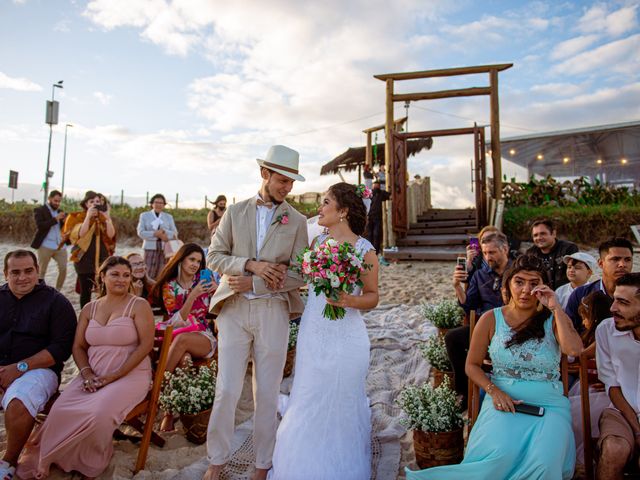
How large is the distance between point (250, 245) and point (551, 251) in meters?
3.57

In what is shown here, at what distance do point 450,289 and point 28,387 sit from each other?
25.2 feet

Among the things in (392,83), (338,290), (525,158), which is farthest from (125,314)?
(525,158)

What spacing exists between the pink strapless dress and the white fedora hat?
1.94 metres

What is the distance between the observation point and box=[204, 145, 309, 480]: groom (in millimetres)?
2977

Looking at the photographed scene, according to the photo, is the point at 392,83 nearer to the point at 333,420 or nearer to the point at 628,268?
the point at 628,268

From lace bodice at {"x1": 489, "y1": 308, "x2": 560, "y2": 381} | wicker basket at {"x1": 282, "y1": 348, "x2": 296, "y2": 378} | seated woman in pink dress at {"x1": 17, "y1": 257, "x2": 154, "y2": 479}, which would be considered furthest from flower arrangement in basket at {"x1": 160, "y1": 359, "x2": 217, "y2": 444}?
lace bodice at {"x1": 489, "y1": 308, "x2": 560, "y2": 381}

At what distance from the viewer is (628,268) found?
3.69m

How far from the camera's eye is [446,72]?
1236 cm

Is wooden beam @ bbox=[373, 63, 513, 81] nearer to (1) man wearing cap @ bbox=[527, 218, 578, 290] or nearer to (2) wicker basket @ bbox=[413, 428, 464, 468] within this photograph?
(1) man wearing cap @ bbox=[527, 218, 578, 290]

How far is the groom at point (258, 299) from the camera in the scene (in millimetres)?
2977

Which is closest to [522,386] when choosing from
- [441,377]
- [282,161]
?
[441,377]

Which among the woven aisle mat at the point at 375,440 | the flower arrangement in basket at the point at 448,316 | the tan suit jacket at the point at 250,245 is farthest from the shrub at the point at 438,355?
the tan suit jacket at the point at 250,245

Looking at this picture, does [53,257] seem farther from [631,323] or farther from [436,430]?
[631,323]

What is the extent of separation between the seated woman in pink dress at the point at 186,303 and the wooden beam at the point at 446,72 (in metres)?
9.76
